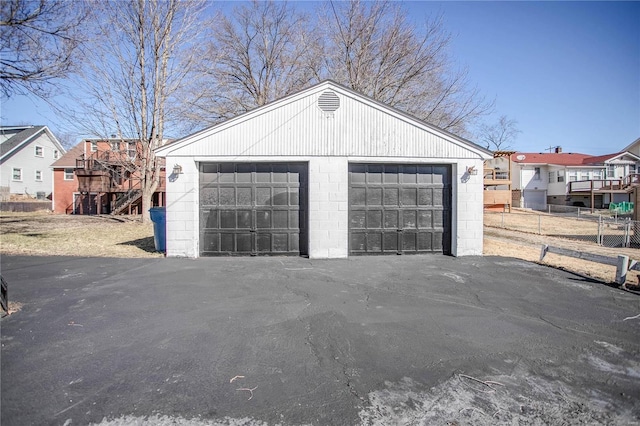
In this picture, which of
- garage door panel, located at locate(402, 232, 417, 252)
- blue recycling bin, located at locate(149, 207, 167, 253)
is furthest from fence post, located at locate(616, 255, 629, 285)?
blue recycling bin, located at locate(149, 207, 167, 253)

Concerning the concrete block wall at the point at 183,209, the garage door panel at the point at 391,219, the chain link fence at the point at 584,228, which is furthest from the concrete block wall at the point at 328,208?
the chain link fence at the point at 584,228

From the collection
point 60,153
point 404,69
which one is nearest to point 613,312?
point 404,69

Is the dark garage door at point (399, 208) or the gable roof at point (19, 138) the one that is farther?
the gable roof at point (19, 138)

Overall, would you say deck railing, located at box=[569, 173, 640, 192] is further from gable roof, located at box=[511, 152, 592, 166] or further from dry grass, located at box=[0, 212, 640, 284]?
dry grass, located at box=[0, 212, 640, 284]

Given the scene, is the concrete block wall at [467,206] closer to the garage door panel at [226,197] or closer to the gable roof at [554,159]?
the garage door panel at [226,197]

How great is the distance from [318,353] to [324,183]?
629 cm

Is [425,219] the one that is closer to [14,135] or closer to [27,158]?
[27,158]

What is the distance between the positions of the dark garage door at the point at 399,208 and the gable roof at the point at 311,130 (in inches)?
37.7

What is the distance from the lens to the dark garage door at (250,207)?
31.1 feet

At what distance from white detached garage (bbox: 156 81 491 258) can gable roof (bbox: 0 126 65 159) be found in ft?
107

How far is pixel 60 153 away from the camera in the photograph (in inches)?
1459

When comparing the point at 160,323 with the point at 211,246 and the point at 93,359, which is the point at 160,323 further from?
the point at 211,246

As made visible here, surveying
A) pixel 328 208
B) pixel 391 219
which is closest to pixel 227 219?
pixel 328 208

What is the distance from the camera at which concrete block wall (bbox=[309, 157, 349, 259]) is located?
930 centimetres
